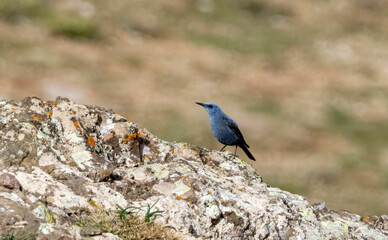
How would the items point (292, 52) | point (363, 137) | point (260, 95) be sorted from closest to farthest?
1. point (363, 137)
2. point (260, 95)
3. point (292, 52)

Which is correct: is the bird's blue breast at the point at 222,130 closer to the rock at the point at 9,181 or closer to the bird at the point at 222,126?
the bird at the point at 222,126

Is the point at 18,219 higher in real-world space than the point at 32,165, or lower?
lower

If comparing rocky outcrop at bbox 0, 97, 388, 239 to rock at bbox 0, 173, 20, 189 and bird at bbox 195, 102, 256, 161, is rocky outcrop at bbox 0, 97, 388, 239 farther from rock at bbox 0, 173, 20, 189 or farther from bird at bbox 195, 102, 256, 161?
bird at bbox 195, 102, 256, 161

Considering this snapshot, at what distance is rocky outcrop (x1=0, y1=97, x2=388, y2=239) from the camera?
5.95m

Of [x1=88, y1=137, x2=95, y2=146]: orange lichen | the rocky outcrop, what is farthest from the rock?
[x1=88, y1=137, x2=95, y2=146]: orange lichen

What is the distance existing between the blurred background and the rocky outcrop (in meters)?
15.0

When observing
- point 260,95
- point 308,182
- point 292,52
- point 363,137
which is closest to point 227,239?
point 308,182

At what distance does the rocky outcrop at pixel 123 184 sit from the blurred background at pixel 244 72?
15.0 metres

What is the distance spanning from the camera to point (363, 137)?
30.7m

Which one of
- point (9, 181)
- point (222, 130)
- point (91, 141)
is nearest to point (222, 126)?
point (222, 130)

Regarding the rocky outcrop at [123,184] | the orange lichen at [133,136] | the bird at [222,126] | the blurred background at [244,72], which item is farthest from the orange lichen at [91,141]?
the blurred background at [244,72]

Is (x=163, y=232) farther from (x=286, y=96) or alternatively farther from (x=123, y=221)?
(x=286, y=96)

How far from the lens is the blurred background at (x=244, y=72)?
88.6ft

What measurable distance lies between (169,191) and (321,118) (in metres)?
27.5
